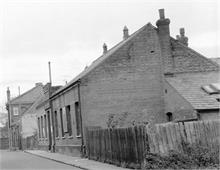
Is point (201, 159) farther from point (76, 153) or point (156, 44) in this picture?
point (76, 153)

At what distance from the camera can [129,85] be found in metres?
28.2

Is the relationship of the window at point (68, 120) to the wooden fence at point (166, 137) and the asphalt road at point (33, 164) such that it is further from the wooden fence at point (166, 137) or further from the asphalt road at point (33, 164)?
the wooden fence at point (166, 137)

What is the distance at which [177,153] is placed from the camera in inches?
693

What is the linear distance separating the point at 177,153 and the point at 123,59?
37.1 ft

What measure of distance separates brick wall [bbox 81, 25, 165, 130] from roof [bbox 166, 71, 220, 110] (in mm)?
1418

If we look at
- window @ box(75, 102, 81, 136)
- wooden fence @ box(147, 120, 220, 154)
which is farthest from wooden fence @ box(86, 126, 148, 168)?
window @ box(75, 102, 81, 136)

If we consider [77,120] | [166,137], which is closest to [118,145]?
[166,137]

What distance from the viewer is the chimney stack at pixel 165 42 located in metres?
28.7

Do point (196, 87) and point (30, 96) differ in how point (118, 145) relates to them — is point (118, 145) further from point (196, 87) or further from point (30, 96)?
point (30, 96)

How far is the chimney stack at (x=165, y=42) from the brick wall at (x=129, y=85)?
33 cm

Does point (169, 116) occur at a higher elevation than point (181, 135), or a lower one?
higher

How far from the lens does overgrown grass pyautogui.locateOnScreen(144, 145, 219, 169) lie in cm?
1738

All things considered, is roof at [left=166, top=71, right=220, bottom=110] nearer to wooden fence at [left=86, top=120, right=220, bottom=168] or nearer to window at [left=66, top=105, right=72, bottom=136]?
wooden fence at [left=86, top=120, right=220, bottom=168]

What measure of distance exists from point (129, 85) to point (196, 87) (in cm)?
415
